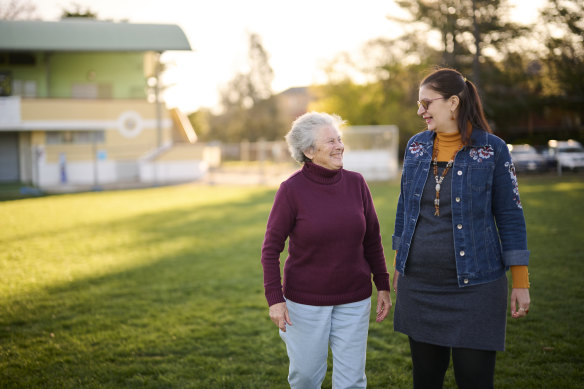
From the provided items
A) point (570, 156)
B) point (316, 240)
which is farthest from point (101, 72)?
point (316, 240)

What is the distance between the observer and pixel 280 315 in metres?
2.85

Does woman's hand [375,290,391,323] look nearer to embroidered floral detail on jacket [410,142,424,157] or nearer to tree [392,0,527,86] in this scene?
embroidered floral detail on jacket [410,142,424,157]

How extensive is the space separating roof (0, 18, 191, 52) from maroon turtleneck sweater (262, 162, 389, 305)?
3101 cm

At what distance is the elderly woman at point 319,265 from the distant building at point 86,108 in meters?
27.1

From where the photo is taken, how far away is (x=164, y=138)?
106 feet

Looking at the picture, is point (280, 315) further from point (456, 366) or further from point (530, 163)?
point (530, 163)

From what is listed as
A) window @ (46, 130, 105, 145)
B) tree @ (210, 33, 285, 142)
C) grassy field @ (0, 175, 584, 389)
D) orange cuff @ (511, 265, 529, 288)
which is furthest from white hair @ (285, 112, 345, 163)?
tree @ (210, 33, 285, 142)

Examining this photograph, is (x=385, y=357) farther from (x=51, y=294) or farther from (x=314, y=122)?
(x=51, y=294)

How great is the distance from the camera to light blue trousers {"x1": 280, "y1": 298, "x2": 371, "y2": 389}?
2873mm

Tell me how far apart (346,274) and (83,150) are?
30.2m

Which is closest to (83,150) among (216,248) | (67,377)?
(216,248)

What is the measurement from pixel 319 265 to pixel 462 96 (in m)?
1.20

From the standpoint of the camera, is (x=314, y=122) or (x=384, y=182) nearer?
(x=314, y=122)

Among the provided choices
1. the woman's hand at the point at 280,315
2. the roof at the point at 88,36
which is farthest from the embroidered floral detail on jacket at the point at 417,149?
the roof at the point at 88,36
